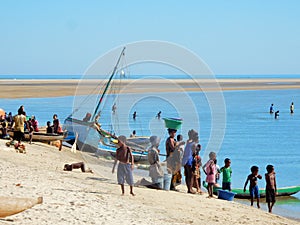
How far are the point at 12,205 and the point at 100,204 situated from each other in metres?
2.11

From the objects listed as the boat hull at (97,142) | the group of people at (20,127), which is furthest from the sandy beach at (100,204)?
the boat hull at (97,142)

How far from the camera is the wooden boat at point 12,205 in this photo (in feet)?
27.3

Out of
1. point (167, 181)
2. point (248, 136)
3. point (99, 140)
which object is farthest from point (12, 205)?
point (248, 136)

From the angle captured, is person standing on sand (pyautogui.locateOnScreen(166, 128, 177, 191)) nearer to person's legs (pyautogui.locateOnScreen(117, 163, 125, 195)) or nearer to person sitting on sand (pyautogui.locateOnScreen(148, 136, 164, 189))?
person sitting on sand (pyautogui.locateOnScreen(148, 136, 164, 189))

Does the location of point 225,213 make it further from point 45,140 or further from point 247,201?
point 45,140

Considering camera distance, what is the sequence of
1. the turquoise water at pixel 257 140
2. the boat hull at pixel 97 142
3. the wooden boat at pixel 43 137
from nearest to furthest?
the turquoise water at pixel 257 140, the wooden boat at pixel 43 137, the boat hull at pixel 97 142

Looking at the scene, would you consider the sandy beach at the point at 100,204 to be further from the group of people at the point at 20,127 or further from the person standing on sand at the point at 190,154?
the group of people at the point at 20,127

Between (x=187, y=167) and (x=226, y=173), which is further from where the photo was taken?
(x=226, y=173)

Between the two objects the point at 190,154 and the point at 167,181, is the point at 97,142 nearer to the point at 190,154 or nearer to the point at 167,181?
the point at 167,181

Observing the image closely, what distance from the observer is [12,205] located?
8531mm

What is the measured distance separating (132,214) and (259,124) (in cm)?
3355

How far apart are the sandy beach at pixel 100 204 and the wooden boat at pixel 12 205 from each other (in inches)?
3.5

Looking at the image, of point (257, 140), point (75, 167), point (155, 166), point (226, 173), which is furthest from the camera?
point (257, 140)

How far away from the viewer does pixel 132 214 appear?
9938 millimetres
